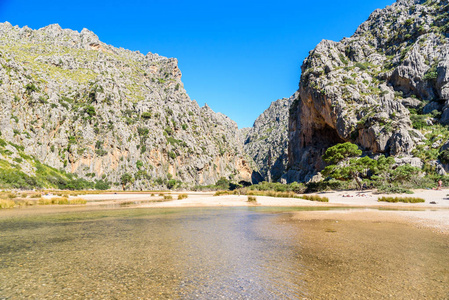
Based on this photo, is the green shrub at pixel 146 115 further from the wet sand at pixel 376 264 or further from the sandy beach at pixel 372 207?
the wet sand at pixel 376 264

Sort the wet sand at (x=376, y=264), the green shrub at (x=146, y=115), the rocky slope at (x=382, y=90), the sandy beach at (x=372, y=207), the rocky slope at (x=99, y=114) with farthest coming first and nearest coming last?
1. the green shrub at (x=146, y=115)
2. the rocky slope at (x=99, y=114)
3. the rocky slope at (x=382, y=90)
4. the sandy beach at (x=372, y=207)
5. the wet sand at (x=376, y=264)

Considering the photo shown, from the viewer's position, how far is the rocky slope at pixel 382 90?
55.8 meters

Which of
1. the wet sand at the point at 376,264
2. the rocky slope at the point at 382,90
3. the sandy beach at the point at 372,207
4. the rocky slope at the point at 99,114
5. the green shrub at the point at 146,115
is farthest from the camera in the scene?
the green shrub at the point at 146,115

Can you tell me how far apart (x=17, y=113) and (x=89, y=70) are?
2063 inches

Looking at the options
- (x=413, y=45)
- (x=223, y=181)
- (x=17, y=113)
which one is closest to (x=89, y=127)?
(x=17, y=113)

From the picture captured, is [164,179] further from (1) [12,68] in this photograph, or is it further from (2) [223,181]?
(1) [12,68]

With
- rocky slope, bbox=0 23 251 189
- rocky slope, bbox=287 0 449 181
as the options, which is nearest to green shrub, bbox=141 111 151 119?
rocky slope, bbox=0 23 251 189

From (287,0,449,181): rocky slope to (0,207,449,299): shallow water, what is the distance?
49.8 m

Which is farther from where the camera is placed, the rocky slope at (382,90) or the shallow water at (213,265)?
the rocky slope at (382,90)

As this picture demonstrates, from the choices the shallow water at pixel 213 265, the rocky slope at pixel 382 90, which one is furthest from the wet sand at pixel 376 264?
the rocky slope at pixel 382 90

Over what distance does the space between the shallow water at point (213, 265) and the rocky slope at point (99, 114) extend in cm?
6623

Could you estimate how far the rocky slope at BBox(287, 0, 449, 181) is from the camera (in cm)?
5581

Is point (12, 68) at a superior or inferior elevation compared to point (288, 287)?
superior

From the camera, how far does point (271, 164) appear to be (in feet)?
515
